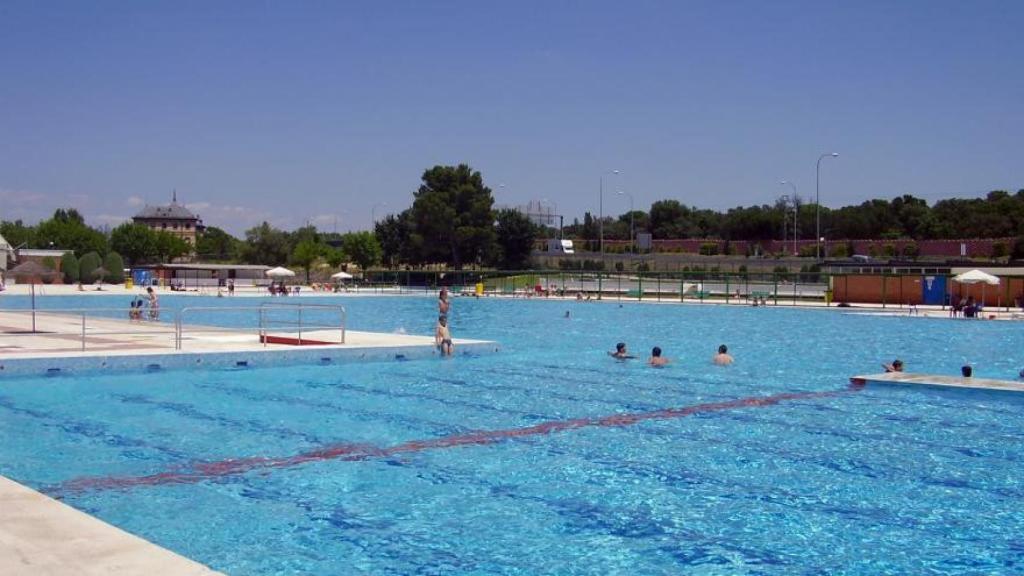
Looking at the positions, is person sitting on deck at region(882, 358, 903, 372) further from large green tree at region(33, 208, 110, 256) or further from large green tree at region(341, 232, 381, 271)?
large green tree at region(33, 208, 110, 256)

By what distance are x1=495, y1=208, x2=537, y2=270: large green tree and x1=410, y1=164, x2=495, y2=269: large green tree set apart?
5.68 metres

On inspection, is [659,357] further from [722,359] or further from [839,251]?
[839,251]

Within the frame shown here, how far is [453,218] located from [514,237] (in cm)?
1050

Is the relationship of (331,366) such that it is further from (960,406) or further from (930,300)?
(930,300)

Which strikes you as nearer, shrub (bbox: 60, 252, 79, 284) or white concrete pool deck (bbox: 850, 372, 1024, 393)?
white concrete pool deck (bbox: 850, 372, 1024, 393)

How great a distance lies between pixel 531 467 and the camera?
11.1 meters

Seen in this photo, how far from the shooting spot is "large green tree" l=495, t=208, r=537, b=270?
96.1 meters

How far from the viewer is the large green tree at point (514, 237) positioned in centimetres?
9606

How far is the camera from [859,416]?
49.4 ft

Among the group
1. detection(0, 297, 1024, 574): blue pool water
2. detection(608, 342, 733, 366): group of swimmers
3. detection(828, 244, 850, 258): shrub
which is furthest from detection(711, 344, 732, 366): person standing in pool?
detection(828, 244, 850, 258): shrub

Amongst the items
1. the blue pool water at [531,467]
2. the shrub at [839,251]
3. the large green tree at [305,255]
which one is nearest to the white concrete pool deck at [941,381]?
the blue pool water at [531,467]

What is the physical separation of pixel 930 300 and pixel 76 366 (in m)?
41.5

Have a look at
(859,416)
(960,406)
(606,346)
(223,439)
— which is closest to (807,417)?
(859,416)

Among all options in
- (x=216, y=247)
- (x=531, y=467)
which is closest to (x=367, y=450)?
(x=531, y=467)
